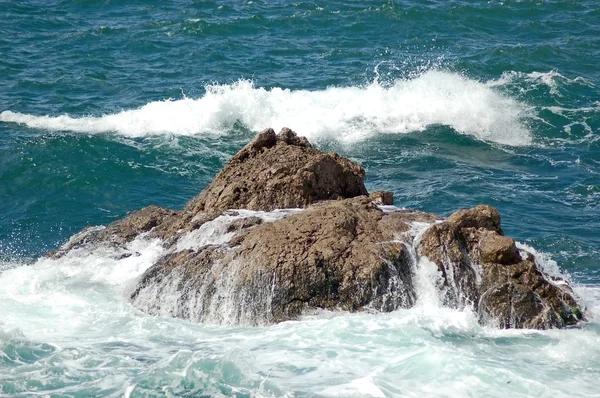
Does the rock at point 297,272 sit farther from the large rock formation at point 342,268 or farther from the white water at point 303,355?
the white water at point 303,355

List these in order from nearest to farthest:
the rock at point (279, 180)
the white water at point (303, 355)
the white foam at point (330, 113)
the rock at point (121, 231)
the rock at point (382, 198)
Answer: the white water at point (303, 355) < the rock at point (382, 198) < the rock at point (279, 180) < the rock at point (121, 231) < the white foam at point (330, 113)

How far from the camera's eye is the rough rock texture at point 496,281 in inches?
393

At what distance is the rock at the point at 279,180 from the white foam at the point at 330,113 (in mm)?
7943

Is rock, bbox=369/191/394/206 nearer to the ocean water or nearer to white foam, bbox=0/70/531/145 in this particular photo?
the ocean water

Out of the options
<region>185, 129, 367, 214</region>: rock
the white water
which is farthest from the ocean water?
<region>185, 129, 367, 214</region>: rock

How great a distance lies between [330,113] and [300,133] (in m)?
1.08

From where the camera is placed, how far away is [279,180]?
1175 cm

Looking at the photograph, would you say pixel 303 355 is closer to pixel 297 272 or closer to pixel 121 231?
pixel 297 272

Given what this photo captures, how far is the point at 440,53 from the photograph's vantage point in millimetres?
25375

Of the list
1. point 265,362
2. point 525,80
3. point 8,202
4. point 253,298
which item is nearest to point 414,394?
point 265,362

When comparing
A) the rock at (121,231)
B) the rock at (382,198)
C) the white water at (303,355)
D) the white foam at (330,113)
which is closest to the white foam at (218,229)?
the rock at (382,198)

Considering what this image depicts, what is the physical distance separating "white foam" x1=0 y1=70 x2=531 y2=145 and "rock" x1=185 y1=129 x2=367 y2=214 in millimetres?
7943

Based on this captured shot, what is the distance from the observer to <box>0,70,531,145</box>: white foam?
2053 cm

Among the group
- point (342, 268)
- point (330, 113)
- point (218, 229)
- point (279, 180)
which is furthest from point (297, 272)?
point (330, 113)
